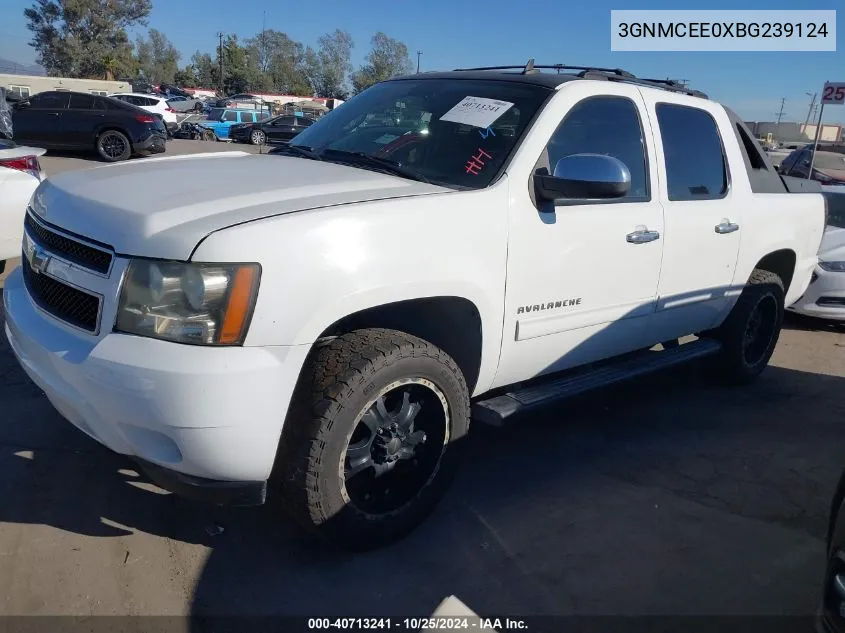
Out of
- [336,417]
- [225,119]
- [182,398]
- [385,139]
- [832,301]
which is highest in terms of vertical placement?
[225,119]

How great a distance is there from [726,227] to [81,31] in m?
78.9

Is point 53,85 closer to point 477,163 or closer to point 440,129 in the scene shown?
point 440,129

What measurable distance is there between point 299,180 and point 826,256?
5.83 metres

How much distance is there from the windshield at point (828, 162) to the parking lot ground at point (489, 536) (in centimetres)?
1210

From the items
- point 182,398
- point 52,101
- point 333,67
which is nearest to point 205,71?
point 333,67

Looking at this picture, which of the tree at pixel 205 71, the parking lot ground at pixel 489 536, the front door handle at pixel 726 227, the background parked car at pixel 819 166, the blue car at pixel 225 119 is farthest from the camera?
the tree at pixel 205 71

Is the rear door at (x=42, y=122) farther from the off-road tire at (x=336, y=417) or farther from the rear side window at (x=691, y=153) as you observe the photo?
the off-road tire at (x=336, y=417)

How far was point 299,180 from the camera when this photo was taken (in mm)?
2797

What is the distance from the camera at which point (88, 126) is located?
16.2 m

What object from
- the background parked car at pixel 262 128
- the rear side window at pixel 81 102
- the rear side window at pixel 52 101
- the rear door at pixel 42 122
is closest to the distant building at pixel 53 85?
the background parked car at pixel 262 128

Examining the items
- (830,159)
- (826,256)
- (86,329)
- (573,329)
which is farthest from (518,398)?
(830,159)

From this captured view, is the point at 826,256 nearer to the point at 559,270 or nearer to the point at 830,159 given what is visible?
the point at 559,270

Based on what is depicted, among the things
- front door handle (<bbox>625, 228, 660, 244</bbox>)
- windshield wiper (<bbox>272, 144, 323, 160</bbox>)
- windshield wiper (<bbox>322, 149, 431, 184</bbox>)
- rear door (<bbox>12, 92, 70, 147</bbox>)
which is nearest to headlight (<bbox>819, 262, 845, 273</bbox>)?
front door handle (<bbox>625, 228, 660, 244</bbox>)

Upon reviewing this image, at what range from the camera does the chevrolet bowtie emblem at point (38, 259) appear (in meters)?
2.62
